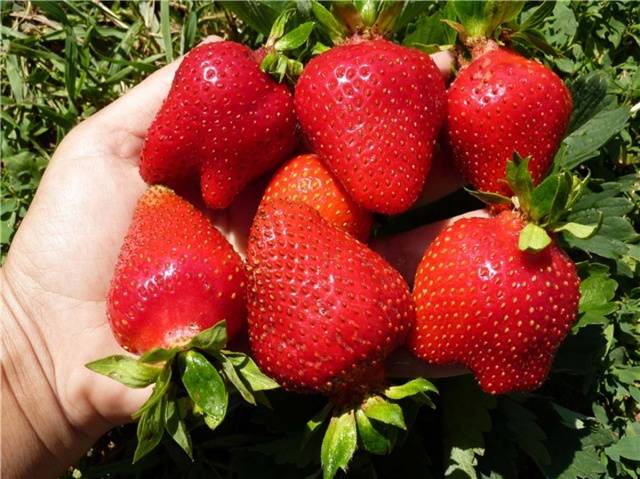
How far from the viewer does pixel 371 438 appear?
1603mm

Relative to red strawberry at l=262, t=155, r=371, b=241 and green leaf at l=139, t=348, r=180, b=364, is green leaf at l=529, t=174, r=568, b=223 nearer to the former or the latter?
red strawberry at l=262, t=155, r=371, b=241

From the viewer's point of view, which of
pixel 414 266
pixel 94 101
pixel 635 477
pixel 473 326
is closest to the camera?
pixel 473 326

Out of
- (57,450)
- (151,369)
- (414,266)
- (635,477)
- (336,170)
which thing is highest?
(336,170)

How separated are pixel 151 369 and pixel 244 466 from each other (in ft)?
2.37

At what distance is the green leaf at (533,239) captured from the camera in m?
1.58

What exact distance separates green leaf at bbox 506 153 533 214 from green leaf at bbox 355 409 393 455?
1.89ft

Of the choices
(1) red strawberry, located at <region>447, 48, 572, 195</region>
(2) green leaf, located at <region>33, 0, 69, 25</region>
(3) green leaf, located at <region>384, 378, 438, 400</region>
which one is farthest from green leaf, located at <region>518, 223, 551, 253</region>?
(2) green leaf, located at <region>33, 0, 69, 25</region>

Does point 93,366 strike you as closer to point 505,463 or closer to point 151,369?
point 151,369

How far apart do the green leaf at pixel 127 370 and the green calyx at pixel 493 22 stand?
1042 mm

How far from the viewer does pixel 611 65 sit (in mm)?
2426

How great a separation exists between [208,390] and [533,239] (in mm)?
739

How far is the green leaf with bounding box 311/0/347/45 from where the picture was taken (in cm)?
178

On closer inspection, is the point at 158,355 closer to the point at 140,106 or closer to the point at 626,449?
the point at 140,106

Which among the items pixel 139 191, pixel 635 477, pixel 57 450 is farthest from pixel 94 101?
pixel 635 477
